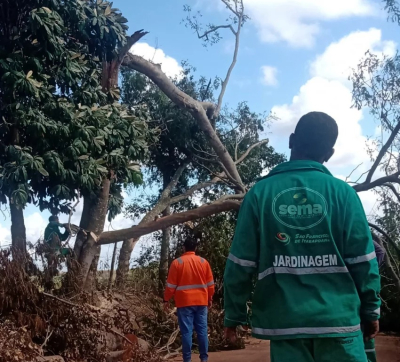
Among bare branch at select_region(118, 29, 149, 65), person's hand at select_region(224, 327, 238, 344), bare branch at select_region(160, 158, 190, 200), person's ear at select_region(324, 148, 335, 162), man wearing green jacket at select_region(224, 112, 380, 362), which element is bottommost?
person's hand at select_region(224, 327, 238, 344)

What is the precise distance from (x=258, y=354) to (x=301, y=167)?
21.7ft

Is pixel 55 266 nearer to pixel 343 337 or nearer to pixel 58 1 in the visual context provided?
pixel 58 1

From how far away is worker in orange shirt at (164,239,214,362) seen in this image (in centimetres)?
705

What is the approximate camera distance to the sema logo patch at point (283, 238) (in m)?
2.49

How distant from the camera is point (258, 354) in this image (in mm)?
8633

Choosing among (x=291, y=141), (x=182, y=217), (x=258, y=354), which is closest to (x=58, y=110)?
(x=182, y=217)

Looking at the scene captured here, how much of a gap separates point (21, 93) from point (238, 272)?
6687 mm

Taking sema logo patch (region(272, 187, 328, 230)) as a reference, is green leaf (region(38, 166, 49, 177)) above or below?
A: above

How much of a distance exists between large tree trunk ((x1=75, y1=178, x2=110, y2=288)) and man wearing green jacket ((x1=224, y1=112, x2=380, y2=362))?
6813 millimetres

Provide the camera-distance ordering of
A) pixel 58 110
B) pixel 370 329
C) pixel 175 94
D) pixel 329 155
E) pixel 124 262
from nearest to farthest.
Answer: pixel 370 329 → pixel 329 155 → pixel 58 110 → pixel 124 262 → pixel 175 94

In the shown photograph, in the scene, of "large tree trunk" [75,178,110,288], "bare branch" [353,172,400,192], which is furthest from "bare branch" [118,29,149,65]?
"bare branch" [353,172,400,192]

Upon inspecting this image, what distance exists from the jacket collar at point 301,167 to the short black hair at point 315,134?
0.11 metres

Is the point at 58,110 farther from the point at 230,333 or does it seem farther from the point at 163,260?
the point at 230,333

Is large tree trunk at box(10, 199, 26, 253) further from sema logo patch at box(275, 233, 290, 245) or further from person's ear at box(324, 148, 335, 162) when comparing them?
sema logo patch at box(275, 233, 290, 245)
